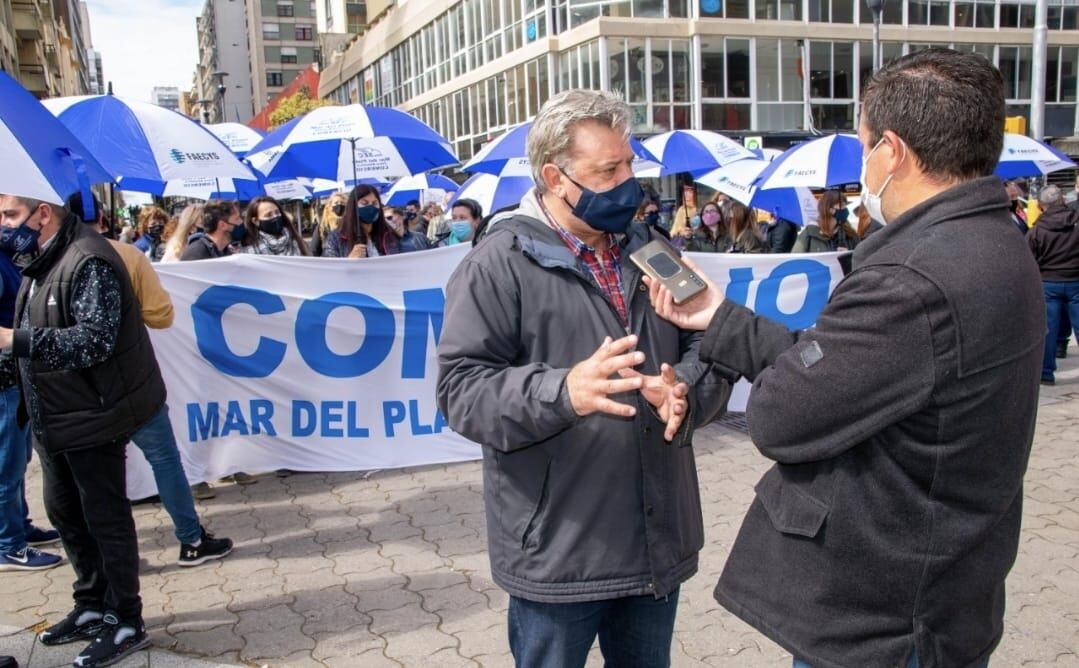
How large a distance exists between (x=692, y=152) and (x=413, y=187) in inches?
308

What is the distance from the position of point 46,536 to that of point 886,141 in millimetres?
5092

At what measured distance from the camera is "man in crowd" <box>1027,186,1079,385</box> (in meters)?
8.38

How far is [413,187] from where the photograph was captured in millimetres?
16906

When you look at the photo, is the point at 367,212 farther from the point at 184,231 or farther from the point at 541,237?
the point at 541,237

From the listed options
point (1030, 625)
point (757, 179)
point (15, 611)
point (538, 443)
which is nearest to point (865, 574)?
point (538, 443)

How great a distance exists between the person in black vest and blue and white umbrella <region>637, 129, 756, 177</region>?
23.7ft

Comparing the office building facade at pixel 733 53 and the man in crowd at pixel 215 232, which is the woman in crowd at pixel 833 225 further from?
the office building facade at pixel 733 53

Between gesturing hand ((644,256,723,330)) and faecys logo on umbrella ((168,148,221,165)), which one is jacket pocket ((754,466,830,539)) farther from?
faecys logo on umbrella ((168,148,221,165))

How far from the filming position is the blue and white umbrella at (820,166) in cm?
822

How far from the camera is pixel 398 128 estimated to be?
314 inches

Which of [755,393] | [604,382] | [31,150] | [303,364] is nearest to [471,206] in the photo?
[303,364]

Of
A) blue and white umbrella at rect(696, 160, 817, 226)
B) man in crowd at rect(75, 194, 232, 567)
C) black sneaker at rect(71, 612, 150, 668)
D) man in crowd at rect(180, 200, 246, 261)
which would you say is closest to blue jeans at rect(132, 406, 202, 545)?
man in crowd at rect(75, 194, 232, 567)

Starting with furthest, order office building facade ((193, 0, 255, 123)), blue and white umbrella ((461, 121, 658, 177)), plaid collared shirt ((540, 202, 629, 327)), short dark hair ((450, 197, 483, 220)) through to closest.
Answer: office building facade ((193, 0, 255, 123))
short dark hair ((450, 197, 483, 220))
blue and white umbrella ((461, 121, 658, 177))
plaid collared shirt ((540, 202, 629, 327))

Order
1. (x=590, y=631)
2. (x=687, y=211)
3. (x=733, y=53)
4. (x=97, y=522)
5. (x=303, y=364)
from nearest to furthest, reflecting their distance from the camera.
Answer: (x=590, y=631) < (x=97, y=522) < (x=303, y=364) < (x=687, y=211) < (x=733, y=53)
